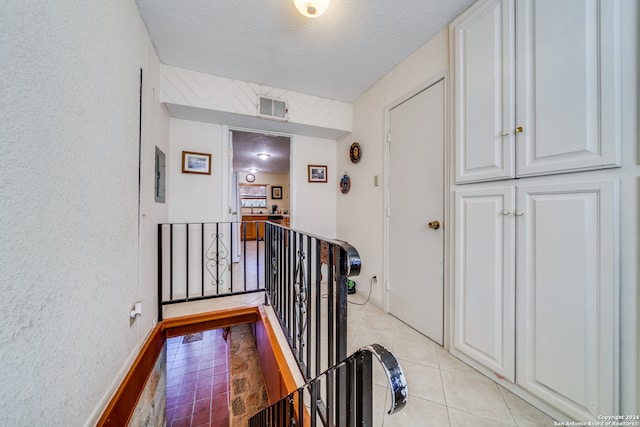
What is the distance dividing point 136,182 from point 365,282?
7.78ft

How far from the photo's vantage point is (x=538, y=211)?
118 centimetres

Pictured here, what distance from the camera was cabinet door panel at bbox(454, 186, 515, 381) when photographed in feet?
4.25

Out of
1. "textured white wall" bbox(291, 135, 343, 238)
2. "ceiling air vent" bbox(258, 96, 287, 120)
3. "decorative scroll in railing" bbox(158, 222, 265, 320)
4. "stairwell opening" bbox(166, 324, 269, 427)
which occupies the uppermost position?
"ceiling air vent" bbox(258, 96, 287, 120)

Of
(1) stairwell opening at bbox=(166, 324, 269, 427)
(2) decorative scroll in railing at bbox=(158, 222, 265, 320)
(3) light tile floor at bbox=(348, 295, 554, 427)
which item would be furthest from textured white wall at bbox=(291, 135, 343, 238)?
(1) stairwell opening at bbox=(166, 324, 269, 427)

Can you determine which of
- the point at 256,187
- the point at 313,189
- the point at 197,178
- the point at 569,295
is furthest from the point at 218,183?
the point at 256,187

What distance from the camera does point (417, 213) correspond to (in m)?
2.01

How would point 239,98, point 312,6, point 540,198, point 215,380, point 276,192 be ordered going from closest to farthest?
point 540,198
point 312,6
point 239,98
point 215,380
point 276,192

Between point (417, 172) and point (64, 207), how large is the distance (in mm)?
2194

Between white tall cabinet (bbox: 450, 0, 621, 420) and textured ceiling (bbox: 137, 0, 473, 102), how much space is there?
41cm

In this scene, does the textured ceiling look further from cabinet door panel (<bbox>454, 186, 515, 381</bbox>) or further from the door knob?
the door knob

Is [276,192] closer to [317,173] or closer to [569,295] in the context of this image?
[317,173]

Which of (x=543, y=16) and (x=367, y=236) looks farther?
(x=367, y=236)

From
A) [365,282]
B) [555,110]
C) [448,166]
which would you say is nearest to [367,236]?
[365,282]

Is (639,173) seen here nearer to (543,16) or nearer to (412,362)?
(543,16)
